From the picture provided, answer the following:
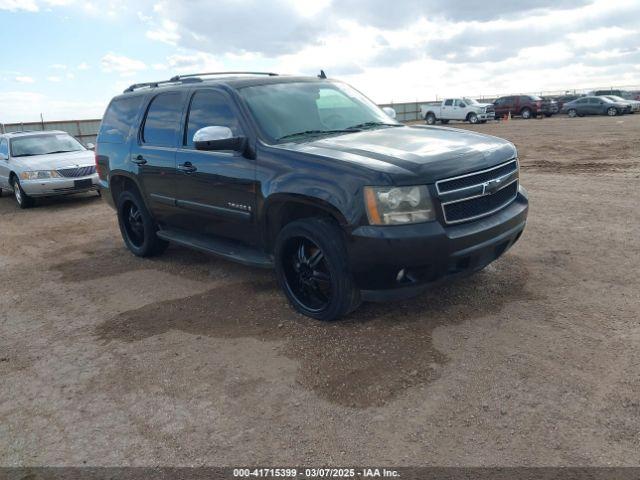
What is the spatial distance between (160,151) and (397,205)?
3049 mm

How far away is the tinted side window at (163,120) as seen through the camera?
539cm

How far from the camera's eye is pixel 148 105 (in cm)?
589

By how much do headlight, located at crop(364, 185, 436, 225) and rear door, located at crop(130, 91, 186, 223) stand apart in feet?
8.48

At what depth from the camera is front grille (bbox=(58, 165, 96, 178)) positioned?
35.7ft

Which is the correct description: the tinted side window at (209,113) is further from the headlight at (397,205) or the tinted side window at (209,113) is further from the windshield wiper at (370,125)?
the headlight at (397,205)

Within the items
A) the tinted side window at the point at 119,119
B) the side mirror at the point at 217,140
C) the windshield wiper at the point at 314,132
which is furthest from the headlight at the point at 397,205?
the tinted side window at the point at 119,119

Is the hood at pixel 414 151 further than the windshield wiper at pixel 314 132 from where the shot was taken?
No

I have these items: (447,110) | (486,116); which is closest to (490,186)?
(486,116)

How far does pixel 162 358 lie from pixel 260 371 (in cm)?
81

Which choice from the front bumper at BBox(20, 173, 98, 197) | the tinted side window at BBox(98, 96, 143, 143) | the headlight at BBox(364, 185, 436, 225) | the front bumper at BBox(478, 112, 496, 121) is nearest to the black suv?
the headlight at BBox(364, 185, 436, 225)

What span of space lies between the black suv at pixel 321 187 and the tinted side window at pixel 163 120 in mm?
20

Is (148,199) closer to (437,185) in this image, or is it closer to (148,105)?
(148,105)

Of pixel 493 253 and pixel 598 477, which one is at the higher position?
pixel 493 253

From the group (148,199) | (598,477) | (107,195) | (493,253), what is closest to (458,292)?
(493,253)
